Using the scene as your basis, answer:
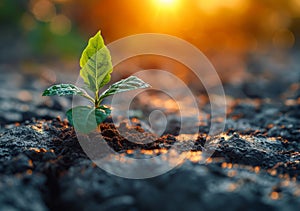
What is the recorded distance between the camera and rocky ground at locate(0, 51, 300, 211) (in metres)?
1.23

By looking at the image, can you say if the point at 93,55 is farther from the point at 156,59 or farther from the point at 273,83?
the point at 156,59

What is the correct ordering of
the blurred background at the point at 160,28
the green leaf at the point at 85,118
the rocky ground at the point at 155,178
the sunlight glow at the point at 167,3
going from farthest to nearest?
1. the sunlight glow at the point at 167,3
2. the blurred background at the point at 160,28
3. the green leaf at the point at 85,118
4. the rocky ground at the point at 155,178

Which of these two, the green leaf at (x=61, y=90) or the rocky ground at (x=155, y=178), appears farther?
the green leaf at (x=61, y=90)

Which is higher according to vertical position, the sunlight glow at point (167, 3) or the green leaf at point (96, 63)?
the sunlight glow at point (167, 3)

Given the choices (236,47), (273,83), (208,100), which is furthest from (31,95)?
(236,47)

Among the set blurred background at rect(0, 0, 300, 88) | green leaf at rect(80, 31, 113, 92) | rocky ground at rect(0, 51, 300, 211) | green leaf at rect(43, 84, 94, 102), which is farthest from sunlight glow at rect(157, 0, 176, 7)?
green leaf at rect(43, 84, 94, 102)

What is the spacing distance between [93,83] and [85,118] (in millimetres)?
246

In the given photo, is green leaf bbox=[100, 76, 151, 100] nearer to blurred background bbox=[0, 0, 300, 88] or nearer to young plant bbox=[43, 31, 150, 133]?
young plant bbox=[43, 31, 150, 133]

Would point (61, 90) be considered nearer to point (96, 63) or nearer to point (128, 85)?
point (96, 63)

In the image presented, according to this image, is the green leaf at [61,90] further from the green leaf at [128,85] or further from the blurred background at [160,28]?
the blurred background at [160,28]

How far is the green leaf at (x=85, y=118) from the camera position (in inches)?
62.4

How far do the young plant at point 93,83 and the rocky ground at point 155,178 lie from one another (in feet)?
0.54

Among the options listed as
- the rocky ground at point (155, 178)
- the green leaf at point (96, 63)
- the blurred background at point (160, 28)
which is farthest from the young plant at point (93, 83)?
the blurred background at point (160, 28)

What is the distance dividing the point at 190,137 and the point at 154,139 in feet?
0.86
